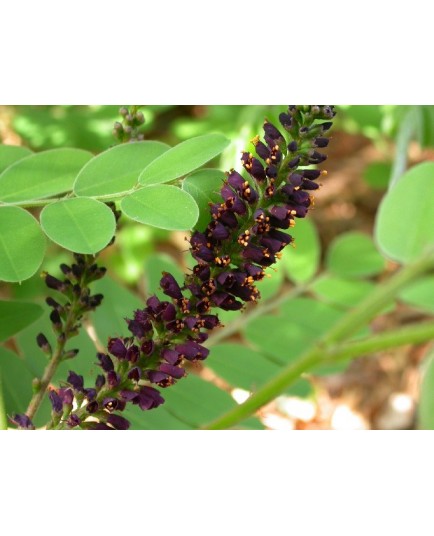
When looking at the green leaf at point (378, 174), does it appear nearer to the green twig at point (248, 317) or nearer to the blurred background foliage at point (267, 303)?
the blurred background foliage at point (267, 303)

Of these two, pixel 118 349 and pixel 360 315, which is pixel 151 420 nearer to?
pixel 118 349

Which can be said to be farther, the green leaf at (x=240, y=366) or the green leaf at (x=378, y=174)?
the green leaf at (x=378, y=174)

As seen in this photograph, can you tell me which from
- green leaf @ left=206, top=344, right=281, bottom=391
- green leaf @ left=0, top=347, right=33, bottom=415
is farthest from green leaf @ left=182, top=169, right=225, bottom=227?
green leaf @ left=206, top=344, right=281, bottom=391

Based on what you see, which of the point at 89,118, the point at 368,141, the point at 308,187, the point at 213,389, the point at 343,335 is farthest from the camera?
the point at 368,141

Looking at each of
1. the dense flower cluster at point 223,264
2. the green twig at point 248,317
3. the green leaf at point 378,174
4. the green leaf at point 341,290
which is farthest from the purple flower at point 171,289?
the green leaf at point 378,174

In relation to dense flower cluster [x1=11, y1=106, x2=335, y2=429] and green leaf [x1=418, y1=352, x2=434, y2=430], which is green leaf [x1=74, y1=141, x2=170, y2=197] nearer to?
dense flower cluster [x1=11, y1=106, x2=335, y2=429]

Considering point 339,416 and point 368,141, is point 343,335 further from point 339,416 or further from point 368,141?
point 368,141
